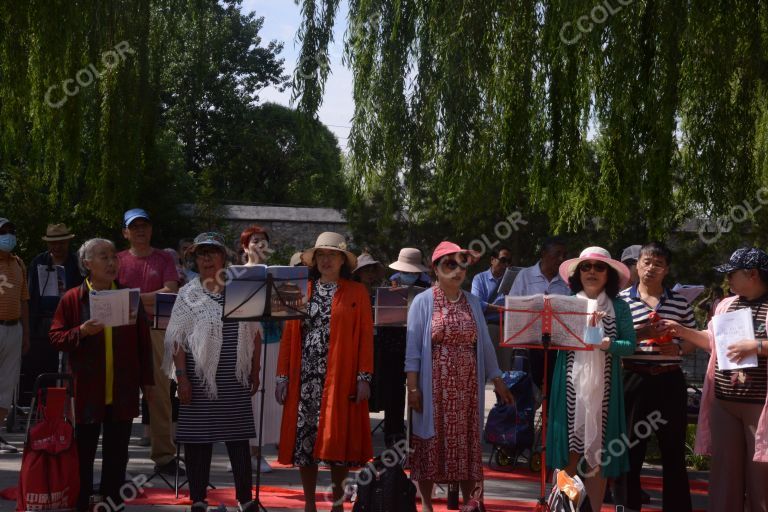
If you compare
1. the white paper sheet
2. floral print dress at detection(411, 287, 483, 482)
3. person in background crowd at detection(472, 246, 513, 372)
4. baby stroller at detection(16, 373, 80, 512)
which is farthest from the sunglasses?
person in background crowd at detection(472, 246, 513, 372)

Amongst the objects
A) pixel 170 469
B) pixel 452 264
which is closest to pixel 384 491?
pixel 452 264

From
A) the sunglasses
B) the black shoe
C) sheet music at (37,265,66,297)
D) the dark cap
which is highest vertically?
the dark cap

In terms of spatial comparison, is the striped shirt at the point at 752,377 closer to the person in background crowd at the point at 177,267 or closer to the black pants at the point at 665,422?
the black pants at the point at 665,422

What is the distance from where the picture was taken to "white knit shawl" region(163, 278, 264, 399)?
764 cm

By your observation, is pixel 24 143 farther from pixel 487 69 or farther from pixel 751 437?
pixel 751 437

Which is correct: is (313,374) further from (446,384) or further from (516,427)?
(516,427)

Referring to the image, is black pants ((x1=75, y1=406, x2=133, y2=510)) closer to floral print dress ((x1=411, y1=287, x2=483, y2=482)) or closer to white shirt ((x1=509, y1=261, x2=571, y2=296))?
floral print dress ((x1=411, y1=287, x2=483, y2=482))

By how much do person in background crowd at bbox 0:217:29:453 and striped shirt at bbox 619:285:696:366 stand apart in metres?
5.21

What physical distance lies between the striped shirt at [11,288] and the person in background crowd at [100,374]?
2638 mm

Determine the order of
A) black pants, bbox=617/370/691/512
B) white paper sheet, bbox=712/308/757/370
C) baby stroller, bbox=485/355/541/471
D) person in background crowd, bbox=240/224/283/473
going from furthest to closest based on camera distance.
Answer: baby stroller, bbox=485/355/541/471
person in background crowd, bbox=240/224/283/473
black pants, bbox=617/370/691/512
white paper sheet, bbox=712/308/757/370

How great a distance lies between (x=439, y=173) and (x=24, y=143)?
3.69 meters

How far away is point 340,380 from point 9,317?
3803 millimetres

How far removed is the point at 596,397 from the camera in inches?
310

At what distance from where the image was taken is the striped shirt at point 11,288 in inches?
406
